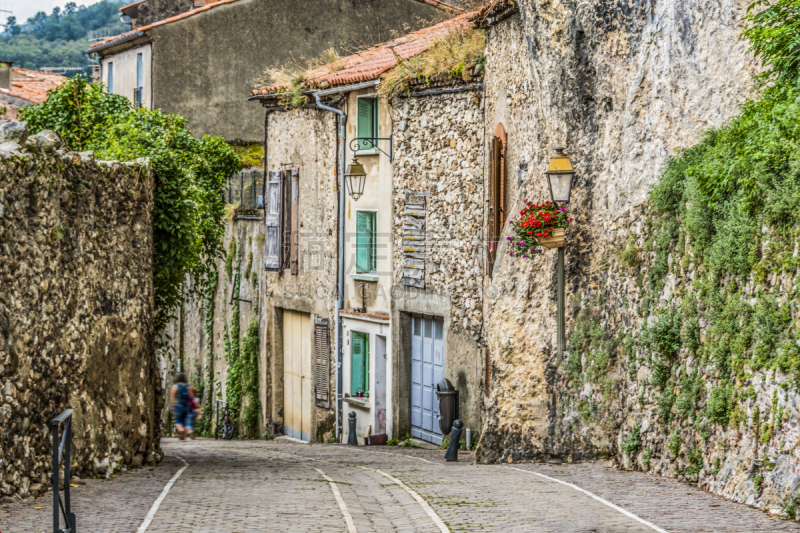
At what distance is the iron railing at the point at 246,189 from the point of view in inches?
946

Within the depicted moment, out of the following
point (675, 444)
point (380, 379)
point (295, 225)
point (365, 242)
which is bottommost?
point (380, 379)

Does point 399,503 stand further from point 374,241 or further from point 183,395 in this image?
point 374,241

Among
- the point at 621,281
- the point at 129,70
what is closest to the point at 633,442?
the point at 621,281

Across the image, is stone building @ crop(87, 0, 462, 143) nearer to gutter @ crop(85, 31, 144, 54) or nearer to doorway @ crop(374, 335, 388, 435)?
gutter @ crop(85, 31, 144, 54)

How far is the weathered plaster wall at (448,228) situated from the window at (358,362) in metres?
1.39

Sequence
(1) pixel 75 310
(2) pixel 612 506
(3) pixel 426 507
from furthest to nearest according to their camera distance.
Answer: (1) pixel 75 310 → (3) pixel 426 507 → (2) pixel 612 506

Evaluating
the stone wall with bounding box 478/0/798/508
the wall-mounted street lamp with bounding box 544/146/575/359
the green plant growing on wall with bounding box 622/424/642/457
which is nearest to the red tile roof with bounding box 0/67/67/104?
the stone wall with bounding box 478/0/798/508

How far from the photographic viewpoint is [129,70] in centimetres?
2881

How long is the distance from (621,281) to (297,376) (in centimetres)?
1184

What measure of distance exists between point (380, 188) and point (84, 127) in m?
6.34

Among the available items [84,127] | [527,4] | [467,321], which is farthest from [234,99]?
[527,4]

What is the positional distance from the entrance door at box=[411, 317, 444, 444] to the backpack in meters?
3.94

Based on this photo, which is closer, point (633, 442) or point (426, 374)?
point (633, 442)

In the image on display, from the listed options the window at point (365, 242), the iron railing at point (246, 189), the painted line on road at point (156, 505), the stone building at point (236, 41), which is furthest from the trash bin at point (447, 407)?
the stone building at point (236, 41)
